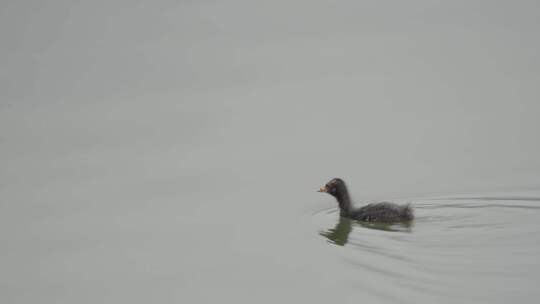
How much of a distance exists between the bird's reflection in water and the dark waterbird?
5 cm

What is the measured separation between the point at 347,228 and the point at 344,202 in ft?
2.12

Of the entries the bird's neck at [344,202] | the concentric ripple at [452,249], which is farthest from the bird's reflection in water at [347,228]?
the bird's neck at [344,202]

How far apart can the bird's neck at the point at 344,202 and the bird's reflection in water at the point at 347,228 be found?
0.23 m

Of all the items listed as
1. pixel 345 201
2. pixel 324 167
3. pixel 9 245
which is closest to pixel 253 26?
pixel 324 167

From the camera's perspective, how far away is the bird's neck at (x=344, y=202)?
11.3m

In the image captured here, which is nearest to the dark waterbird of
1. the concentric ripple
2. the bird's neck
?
the bird's neck

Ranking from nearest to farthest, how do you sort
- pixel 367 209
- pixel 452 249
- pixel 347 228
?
pixel 452 249
pixel 347 228
pixel 367 209

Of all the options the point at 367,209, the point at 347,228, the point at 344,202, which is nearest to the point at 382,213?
the point at 367,209

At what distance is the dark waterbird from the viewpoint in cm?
1036

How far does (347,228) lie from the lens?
1069 cm

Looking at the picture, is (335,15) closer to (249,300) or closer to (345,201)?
(345,201)

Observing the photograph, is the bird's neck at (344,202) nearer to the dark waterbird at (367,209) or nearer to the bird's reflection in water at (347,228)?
the dark waterbird at (367,209)

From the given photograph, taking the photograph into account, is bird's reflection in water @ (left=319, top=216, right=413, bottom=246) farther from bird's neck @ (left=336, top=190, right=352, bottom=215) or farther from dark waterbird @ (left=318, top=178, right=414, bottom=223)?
bird's neck @ (left=336, top=190, right=352, bottom=215)

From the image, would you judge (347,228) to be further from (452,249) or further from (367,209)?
(452,249)
